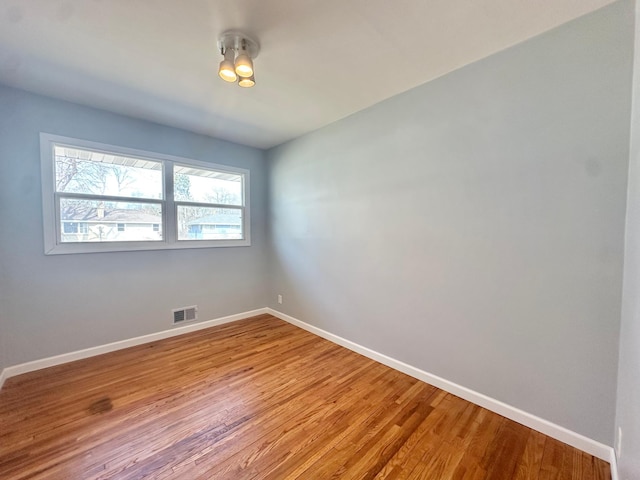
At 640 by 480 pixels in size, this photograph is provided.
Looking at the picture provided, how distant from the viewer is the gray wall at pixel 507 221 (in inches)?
55.6

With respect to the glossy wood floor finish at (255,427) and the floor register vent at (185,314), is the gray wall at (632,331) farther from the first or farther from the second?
the floor register vent at (185,314)

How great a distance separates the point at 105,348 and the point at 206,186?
2.18 metres

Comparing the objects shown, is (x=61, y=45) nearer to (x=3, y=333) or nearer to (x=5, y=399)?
(x=3, y=333)

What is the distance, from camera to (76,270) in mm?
2551

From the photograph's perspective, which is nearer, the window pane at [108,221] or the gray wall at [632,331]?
the gray wall at [632,331]

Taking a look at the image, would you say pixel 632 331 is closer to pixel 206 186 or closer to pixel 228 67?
pixel 228 67

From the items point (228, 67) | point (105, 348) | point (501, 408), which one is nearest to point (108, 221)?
point (105, 348)

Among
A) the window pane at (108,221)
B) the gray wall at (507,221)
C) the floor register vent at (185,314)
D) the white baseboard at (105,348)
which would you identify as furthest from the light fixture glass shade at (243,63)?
the white baseboard at (105,348)

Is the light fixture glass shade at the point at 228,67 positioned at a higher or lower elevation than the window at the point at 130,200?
higher

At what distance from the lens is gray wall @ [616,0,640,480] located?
41.6 inches

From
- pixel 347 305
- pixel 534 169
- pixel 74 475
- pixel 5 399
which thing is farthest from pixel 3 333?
pixel 534 169

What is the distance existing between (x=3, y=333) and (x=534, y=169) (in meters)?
4.40

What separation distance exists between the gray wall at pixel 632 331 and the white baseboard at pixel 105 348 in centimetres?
367

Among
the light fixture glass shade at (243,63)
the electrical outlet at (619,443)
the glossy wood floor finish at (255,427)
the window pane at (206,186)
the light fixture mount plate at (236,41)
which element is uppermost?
the light fixture mount plate at (236,41)
